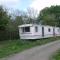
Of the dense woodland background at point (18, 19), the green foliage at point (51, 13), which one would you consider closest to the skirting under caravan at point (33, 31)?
the dense woodland background at point (18, 19)

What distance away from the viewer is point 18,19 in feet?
162

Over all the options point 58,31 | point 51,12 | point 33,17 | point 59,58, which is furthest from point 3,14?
point 51,12

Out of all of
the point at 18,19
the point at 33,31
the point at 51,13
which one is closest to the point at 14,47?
the point at 33,31

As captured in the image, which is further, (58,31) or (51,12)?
(51,12)

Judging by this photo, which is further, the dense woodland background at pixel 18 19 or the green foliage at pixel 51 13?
the green foliage at pixel 51 13

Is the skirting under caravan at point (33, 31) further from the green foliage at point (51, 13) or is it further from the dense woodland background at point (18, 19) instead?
the green foliage at point (51, 13)

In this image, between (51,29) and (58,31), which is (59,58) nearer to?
(51,29)

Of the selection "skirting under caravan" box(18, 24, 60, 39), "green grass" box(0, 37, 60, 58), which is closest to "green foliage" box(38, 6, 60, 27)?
"skirting under caravan" box(18, 24, 60, 39)

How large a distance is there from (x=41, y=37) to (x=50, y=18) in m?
18.2

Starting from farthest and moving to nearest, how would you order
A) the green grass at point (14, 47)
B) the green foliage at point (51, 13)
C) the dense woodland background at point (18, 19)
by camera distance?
the green foliage at point (51, 13), the dense woodland background at point (18, 19), the green grass at point (14, 47)

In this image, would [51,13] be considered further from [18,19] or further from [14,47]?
[14,47]

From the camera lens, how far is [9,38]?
37438mm

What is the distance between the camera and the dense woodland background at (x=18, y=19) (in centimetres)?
3534

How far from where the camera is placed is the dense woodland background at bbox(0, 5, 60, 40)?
116ft
